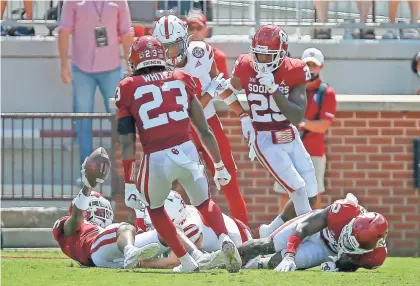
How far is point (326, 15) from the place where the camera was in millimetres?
16172

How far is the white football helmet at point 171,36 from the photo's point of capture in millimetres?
11852

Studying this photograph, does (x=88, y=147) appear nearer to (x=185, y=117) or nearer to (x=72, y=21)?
(x=72, y=21)

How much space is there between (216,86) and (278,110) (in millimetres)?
928


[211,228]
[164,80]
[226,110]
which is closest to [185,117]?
[164,80]

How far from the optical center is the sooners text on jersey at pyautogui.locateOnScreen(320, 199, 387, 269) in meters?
10.5

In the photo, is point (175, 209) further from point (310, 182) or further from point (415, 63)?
point (415, 63)

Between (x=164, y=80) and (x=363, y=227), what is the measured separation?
1.85 m

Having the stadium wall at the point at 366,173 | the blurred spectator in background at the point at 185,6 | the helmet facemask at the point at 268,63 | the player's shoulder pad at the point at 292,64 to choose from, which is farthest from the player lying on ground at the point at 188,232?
the blurred spectator in background at the point at 185,6

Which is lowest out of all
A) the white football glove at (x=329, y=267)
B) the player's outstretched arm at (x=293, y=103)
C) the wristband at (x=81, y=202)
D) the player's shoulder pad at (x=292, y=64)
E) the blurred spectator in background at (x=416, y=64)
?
the white football glove at (x=329, y=267)

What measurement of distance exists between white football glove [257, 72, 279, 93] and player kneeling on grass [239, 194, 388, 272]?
110 centimetres

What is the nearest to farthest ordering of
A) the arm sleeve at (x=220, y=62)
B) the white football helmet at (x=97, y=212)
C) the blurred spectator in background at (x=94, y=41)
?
the white football helmet at (x=97, y=212)
the arm sleeve at (x=220, y=62)
the blurred spectator in background at (x=94, y=41)

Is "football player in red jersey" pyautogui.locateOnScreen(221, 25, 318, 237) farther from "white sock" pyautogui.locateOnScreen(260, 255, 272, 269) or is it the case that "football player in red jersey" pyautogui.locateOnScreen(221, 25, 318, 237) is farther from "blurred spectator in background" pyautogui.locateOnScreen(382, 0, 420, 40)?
"blurred spectator in background" pyautogui.locateOnScreen(382, 0, 420, 40)

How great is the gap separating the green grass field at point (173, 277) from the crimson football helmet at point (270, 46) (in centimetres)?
175

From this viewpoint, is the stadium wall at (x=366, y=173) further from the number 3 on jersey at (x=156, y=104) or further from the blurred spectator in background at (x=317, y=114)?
the number 3 on jersey at (x=156, y=104)
